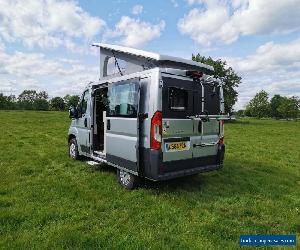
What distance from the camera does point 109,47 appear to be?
8.73 meters

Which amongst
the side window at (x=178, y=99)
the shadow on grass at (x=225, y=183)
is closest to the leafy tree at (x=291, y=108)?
the shadow on grass at (x=225, y=183)

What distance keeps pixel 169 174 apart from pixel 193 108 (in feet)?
5.75

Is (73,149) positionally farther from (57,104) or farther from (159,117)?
(57,104)

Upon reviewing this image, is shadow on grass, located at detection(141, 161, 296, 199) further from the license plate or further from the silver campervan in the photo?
the license plate

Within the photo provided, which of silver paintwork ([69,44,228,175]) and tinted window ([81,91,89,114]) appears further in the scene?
tinted window ([81,91,89,114])

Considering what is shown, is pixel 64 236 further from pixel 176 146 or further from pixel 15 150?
pixel 15 150

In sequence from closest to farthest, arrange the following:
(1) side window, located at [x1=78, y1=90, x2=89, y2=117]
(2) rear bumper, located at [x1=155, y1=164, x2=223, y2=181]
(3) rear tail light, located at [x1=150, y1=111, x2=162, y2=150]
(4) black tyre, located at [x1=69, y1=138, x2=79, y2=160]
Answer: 1. (3) rear tail light, located at [x1=150, y1=111, x2=162, y2=150]
2. (2) rear bumper, located at [x1=155, y1=164, x2=223, y2=181]
3. (1) side window, located at [x1=78, y1=90, x2=89, y2=117]
4. (4) black tyre, located at [x1=69, y1=138, x2=79, y2=160]

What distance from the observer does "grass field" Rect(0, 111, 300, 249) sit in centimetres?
487

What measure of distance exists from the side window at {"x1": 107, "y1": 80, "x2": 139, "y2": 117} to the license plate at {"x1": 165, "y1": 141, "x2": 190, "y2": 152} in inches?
41.8

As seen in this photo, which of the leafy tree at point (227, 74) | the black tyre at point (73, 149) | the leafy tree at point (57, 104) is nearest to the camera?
the black tyre at point (73, 149)

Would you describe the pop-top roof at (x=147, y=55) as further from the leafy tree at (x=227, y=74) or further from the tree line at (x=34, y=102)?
the tree line at (x=34, y=102)

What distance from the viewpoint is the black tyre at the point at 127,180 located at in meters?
7.32

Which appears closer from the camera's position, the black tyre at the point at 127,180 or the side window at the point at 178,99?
the side window at the point at 178,99

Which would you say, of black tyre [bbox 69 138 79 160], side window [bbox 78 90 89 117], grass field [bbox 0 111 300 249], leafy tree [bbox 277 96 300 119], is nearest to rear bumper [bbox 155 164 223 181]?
grass field [bbox 0 111 300 249]
